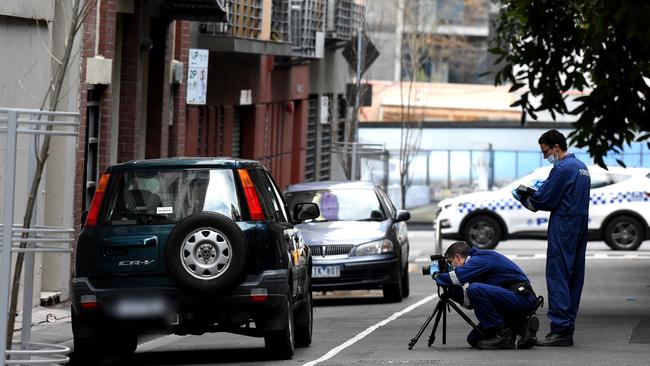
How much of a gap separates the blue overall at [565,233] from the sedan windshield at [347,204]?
700cm

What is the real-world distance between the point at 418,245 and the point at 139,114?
1965 cm

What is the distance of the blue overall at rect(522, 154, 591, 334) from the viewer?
1480 centimetres

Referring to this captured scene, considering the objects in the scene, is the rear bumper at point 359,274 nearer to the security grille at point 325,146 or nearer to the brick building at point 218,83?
the brick building at point 218,83

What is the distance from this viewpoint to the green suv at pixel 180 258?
13.2 m

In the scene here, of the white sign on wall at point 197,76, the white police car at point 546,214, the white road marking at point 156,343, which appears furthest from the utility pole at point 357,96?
the white road marking at point 156,343

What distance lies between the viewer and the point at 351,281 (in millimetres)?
20859

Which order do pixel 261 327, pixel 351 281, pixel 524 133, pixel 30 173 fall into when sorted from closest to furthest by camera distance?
pixel 30 173
pixel 261 327
pixel 351 281
pixel 524 133

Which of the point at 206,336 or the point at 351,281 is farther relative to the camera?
the point at 351,281

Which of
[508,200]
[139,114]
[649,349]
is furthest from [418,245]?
[649,349]

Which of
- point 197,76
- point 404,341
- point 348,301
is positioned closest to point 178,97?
point 197,76

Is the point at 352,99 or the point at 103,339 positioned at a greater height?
the point at 352,99

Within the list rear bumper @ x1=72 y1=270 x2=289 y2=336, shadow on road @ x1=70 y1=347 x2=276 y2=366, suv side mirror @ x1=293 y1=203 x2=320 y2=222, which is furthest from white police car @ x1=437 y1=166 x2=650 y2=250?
rear bumper @ x1=72 y1=270 x2=289 y2=336

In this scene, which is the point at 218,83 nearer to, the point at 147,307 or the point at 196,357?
the point at 196,357

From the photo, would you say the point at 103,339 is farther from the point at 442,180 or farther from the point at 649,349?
the point at 442,180
